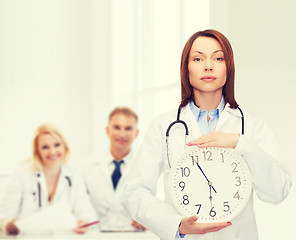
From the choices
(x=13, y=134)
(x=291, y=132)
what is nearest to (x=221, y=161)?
(x=291, y=132)

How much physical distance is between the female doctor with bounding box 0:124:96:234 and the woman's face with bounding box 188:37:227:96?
4.80 feet

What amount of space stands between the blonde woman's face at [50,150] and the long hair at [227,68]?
58.9 inches

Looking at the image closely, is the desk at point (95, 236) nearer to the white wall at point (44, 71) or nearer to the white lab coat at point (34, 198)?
the white lab coat at point (34, 198)

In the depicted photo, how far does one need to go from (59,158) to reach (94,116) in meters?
0.38

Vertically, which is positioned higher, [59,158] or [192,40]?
[192,40]

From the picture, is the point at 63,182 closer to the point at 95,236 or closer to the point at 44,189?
the point at 44,189

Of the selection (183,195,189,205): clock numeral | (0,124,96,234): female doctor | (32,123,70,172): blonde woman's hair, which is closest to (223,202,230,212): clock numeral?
(183,195,189,205): clock numeral

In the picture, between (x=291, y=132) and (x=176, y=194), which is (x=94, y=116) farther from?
(x=176, y=194)

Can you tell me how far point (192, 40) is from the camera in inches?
58.3

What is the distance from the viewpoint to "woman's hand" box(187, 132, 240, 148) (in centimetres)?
136

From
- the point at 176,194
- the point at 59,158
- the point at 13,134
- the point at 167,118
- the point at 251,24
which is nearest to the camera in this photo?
the point at 176,194

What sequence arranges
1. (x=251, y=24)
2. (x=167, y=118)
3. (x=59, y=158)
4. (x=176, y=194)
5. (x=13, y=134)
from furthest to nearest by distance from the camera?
(x=13, y=134) < (x=59, y=158) < (x=251, y=24) < (x=167, y=118) < (x=176, y=194)

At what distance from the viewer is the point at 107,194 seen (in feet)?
8.95

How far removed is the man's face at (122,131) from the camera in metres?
2.78
